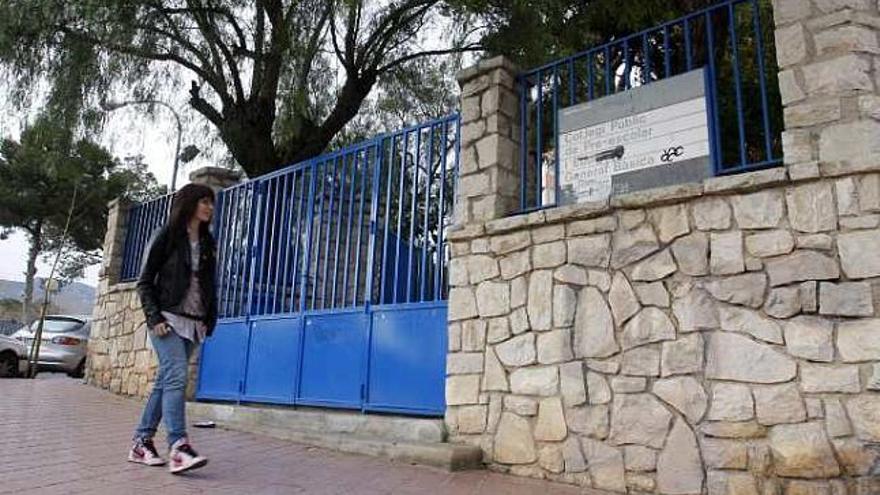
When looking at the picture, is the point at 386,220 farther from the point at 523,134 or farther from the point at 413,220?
the point at 523,134

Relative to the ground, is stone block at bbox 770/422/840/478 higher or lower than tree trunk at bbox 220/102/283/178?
lower

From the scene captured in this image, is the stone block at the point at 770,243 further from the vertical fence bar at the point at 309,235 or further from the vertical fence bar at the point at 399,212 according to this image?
the vertical fence bar at the point at 309,235

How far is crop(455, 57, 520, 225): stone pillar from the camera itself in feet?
15.7

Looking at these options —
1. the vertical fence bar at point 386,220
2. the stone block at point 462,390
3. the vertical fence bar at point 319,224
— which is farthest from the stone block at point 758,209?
the vertical fence bar at point 319,224

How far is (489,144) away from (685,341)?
2.07 metres

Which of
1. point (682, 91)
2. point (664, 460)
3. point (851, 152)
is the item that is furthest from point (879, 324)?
point (682, 91)

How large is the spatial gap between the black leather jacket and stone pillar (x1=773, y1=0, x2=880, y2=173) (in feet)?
11.5

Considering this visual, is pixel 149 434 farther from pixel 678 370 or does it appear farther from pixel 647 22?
pixel 647 22

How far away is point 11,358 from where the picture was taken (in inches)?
451

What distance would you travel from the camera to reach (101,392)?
26.7 feet

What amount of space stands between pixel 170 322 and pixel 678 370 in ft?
9.81

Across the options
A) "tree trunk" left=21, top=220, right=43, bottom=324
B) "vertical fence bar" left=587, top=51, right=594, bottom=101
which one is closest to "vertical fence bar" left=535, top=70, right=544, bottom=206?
"vertical fence bar" left=587, top=51, right=594, bottom=101

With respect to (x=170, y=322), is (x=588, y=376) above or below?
below

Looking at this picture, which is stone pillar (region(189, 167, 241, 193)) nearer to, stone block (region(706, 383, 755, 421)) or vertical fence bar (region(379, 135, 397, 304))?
vertical fence bar (region(379, 135, 397, 304))
